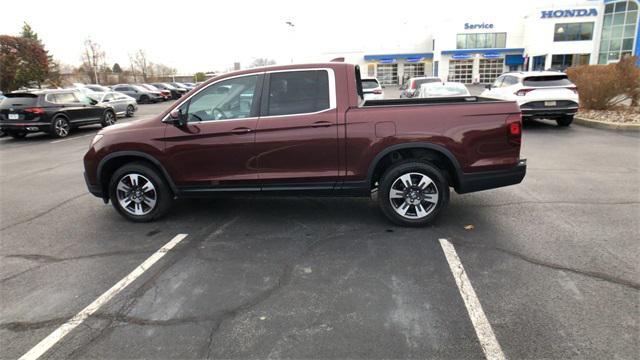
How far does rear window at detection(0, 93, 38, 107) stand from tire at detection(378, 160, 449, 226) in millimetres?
14027

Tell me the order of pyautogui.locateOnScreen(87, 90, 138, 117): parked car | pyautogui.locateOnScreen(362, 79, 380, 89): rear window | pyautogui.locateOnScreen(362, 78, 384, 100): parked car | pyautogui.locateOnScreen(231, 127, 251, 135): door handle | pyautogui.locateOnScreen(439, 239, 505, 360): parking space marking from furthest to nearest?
1. pyautogui.locateOnScreen(87, 90, 138, 117): parked car
2. pyautogui.locateOnScreen(362, 79, 380, 89): rear window
3. pyautogui.locateOnScreen(362, 78, 384, 100): parked car
4. pyautogui.locateOnScreen(231, 127, 251, 135): door handle
5. pyautogui.locateOnScreen(439, 239, 505, 360): parking space marking

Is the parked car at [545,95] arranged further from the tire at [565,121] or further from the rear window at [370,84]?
the rear window at [370,84]

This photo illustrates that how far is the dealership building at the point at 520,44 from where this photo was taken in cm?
4400

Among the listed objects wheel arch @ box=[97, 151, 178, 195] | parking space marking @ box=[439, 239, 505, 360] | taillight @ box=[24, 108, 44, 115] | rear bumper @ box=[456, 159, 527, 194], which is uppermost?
taillight @ box=[24, 108, 44, 115]

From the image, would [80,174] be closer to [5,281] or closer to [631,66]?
[5,281]

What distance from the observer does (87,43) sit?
58375 mm

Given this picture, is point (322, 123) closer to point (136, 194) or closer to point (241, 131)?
point (241, 131)

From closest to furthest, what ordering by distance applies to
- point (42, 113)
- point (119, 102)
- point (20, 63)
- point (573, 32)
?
point (42, 113) < point (119, 102) < point (20, 63) < point (573, 32)

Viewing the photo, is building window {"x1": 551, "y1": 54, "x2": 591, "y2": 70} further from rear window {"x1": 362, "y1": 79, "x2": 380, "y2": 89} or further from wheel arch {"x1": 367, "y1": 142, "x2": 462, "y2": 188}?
wheel arch {"x1": 367, "y1": 142, "x2": 462, "y2": 188}

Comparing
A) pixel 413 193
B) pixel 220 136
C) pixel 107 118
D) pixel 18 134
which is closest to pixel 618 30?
pixel 107 118

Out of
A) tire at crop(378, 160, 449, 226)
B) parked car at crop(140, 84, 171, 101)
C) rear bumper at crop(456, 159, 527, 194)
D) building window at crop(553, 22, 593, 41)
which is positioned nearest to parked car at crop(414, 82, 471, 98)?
rear bumper at crop(456, 159, 527, 194)

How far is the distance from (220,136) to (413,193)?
242 cm

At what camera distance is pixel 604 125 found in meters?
11.9

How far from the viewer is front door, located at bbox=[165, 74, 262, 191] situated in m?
4.87
